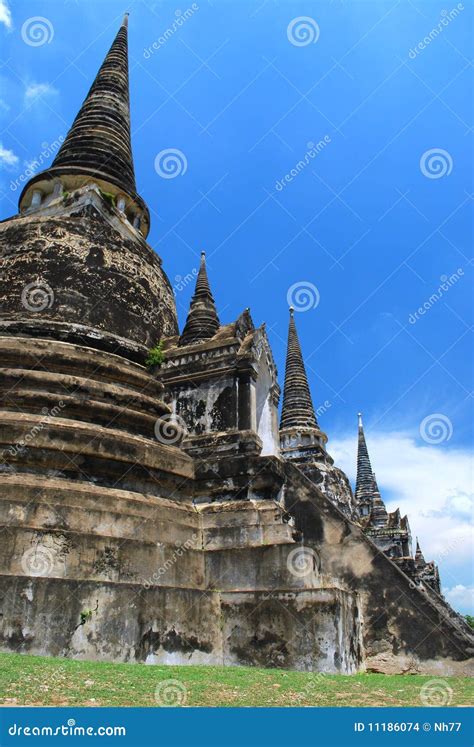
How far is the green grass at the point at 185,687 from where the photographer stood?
198 inches

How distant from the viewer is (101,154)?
55.5ft

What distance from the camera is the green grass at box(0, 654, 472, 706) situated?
5023mm

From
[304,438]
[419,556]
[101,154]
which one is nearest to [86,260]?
[101,154]

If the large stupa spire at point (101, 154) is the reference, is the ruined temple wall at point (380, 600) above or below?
below

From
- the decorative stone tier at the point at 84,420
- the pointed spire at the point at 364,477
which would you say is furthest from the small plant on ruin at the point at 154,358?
the pointed spire at the point at 364,477

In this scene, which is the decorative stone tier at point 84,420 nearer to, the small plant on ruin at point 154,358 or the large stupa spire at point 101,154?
the small plant on ruin at point 154,358

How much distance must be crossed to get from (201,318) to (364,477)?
30278 millimetres

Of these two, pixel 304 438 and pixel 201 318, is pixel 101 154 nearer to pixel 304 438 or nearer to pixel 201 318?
pixel 201 318

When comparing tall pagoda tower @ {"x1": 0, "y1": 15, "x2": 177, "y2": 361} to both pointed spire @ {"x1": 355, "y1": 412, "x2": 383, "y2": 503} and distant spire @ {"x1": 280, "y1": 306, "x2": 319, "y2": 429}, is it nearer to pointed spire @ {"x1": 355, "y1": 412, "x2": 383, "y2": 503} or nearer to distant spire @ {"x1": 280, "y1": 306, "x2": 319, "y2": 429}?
distant spire @ {"x1": 280, "y1": 306, "x2": 319, "y2": 429}

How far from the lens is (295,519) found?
1160 cm

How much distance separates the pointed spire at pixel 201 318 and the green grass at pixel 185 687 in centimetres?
792
